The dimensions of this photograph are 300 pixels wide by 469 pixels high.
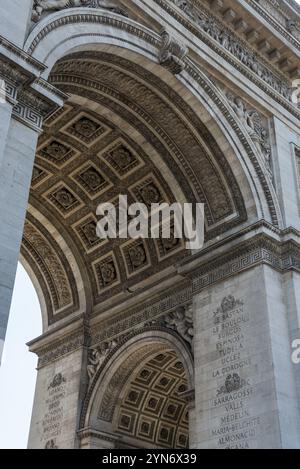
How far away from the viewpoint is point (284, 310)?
1515cm

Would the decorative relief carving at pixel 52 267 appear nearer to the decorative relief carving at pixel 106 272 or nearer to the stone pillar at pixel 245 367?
the decorative relief carving at pixel 106 272

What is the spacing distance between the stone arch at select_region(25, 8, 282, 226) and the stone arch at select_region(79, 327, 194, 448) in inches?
176

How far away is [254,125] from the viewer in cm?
1772

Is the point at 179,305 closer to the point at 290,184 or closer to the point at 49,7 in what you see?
the point at 290,184

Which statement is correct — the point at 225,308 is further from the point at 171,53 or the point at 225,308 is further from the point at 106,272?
the point at 171,53

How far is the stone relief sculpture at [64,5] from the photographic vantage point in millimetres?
12484

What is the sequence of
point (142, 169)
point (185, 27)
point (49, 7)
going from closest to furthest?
1. point (49, 7)
2. point (185, 27)
3. point (142, 169)

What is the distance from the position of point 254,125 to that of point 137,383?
8198 mm

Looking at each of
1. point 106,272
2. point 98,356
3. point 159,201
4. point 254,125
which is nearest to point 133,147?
point 159,201

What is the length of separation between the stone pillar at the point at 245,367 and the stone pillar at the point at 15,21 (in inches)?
295

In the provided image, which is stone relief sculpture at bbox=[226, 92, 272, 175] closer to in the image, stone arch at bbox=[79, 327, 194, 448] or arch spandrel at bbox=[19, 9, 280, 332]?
arch spandrel at bbox=[19, 9, 280, 332]

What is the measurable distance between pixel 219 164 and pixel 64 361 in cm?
779

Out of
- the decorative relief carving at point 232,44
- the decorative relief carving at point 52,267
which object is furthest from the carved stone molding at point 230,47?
the decorative relief carving at point 52,267
